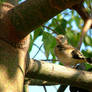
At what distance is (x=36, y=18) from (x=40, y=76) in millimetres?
402

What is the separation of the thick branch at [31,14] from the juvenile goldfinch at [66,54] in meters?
1.64

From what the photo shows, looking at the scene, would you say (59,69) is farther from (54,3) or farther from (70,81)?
(54,3)

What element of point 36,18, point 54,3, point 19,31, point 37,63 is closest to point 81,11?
point 54,3

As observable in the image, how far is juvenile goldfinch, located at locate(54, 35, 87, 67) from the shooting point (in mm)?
2863

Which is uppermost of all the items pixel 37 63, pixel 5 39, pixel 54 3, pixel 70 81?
pixel 54 3

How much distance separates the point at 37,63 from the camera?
1284 millimetres

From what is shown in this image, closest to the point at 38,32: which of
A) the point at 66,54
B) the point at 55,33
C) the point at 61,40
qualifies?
the point at 55,33

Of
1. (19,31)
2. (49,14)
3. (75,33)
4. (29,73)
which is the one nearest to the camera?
(49,14)

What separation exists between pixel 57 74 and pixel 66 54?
1832mm

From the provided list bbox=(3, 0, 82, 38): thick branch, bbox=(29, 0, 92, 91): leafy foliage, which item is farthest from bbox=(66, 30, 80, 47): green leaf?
bbox=(3, 0, 82, 38): thick branch

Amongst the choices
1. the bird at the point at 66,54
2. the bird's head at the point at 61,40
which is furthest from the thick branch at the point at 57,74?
the bird's head at the point at 61,40

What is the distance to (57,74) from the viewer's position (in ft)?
4.33

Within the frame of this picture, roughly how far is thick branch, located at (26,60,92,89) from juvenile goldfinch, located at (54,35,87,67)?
1.24 metres

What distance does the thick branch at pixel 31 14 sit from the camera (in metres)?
0.91
